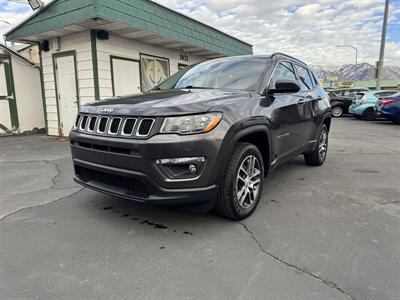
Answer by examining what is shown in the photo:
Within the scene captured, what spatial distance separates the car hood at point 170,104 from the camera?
268 centimetres

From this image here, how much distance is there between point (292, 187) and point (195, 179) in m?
2.24

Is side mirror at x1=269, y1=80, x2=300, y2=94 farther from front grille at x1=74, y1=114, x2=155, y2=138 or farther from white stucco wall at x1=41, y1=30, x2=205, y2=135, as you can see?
white stucco wall at x1=41, y1=30, x2=205, y2=135

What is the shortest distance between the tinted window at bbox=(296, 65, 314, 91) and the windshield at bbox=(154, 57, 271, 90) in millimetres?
1205

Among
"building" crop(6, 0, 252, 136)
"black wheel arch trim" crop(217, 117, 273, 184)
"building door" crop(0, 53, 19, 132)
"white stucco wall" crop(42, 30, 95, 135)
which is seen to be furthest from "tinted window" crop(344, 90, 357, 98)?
"black wheel arch trim" crop(217, 117, 273, 184)

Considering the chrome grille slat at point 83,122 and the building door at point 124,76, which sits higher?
the building door at point 124,76

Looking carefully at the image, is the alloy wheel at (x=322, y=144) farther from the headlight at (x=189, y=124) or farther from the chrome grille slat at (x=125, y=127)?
the chrome grille slat at (x=125, y=127)

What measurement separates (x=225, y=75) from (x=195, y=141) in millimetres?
1598

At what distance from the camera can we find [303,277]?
231 cm

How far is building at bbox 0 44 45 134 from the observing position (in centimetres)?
1027

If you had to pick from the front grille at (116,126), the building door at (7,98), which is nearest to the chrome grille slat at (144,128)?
the front grille at (116,126)

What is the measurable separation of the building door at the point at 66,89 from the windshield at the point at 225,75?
578cm

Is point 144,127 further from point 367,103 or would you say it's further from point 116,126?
point 367,103

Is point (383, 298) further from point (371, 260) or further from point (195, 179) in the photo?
point (195, 179)

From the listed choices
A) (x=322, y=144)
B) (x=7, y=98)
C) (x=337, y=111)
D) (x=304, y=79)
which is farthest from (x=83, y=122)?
(x=337, y=111)
